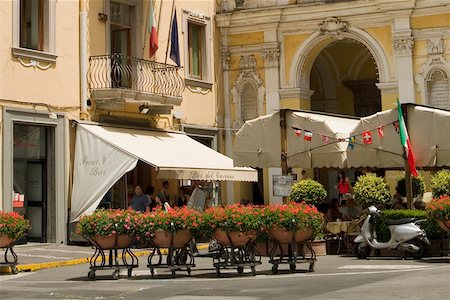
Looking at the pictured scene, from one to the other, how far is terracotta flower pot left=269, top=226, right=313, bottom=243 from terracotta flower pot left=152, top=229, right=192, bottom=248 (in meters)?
1.41

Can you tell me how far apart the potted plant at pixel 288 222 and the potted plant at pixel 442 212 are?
251cm

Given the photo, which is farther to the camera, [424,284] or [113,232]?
[113,232]

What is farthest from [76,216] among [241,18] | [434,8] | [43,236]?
[434,8]

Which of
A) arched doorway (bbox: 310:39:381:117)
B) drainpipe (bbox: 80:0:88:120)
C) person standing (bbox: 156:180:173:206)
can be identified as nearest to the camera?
drainpipe (bbox: 80:0:88:120)

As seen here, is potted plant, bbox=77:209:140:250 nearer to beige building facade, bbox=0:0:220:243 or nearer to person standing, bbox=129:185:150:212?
beige building facade, bbox=0:0:220:243

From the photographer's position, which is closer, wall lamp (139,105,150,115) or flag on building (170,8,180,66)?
wall lamp (139,105,150,115)

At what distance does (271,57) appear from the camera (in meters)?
28.2

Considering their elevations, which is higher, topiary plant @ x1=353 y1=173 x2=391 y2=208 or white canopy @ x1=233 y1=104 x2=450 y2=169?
white canopy @ x1=233 y1=104 x2=450 y2=169

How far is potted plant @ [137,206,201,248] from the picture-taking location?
575 inches

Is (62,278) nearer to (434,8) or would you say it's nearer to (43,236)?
(43,236)

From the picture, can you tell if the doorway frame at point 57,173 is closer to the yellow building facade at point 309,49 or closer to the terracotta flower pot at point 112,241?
the yellow building facade at point 309,49

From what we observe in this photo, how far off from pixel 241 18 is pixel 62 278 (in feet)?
49.1

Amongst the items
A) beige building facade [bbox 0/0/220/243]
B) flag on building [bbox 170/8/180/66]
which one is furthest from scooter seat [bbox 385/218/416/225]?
flag on building [bbox 170/8/180/66]

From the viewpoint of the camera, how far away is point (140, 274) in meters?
15.6
